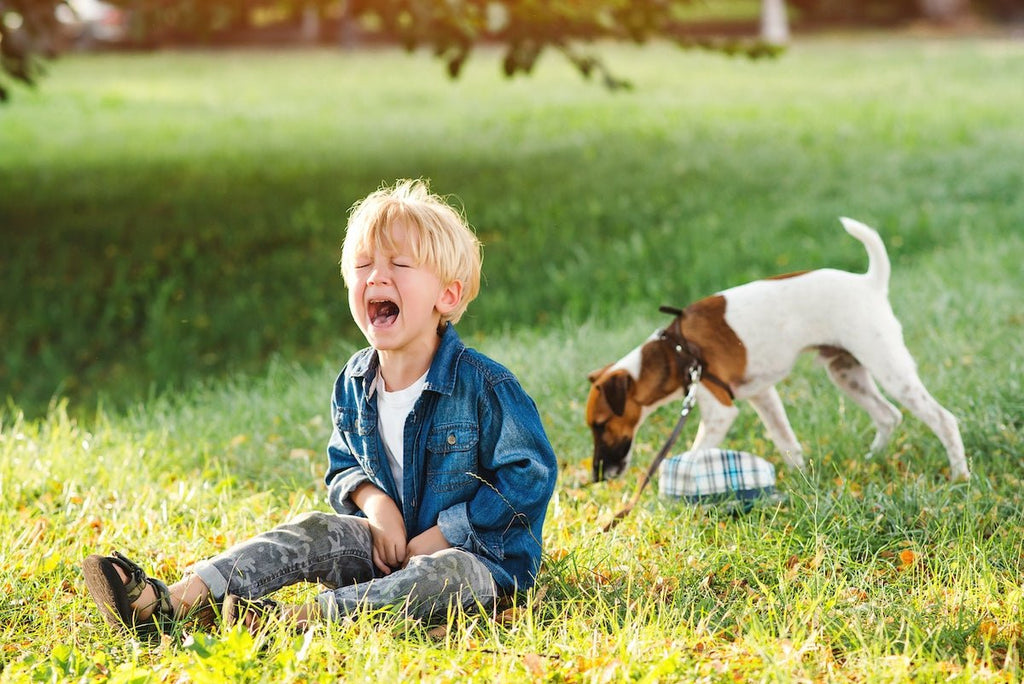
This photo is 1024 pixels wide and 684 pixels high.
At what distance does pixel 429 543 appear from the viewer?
3508mm

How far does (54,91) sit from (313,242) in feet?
56.4

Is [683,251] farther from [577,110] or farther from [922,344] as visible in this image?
[577,110]

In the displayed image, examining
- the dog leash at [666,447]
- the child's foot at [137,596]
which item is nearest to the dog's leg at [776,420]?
the dog leash at [666,447]

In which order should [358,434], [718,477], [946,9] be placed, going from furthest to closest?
[946,9] < [718,477] < [358,434]

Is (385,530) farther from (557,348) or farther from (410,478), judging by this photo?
(557,348)

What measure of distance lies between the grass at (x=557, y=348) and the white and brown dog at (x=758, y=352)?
27 cm

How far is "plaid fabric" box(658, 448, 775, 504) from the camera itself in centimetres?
425

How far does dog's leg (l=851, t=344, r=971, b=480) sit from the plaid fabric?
58cm

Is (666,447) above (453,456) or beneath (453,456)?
beneath

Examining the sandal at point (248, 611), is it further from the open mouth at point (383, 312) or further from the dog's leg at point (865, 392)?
the dog's leg at point (865, 392)

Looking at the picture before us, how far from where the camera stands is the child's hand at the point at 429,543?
3.50m

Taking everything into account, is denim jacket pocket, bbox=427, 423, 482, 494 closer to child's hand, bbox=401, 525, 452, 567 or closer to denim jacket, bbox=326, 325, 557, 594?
denim jacket, bbox=326, 325, 557, 594

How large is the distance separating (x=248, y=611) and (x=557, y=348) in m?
3.58

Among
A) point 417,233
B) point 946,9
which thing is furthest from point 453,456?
point 946,9
